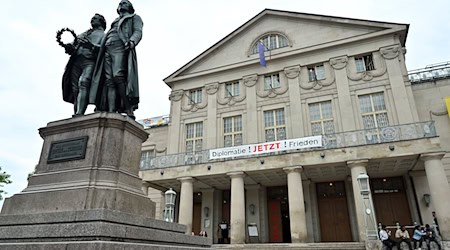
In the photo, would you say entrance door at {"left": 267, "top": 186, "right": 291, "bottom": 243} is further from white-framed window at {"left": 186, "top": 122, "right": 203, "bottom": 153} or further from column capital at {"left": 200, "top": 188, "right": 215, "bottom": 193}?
white-framed window at {"left": 186, "top": 122, "right": 203, "bottom": 153}

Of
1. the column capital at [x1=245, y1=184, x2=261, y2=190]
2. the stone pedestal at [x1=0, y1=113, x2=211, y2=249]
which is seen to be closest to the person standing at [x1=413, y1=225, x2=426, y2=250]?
the column capital at [x1=245, y1=184, x2=261, y2=190]

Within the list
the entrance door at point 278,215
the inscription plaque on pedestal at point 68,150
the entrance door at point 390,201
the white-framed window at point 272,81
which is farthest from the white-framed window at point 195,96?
the inscription plaque on pedestal at point 68,150

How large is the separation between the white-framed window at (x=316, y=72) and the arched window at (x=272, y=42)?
3.04 meters

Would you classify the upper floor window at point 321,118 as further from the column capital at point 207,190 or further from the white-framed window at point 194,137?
the white-framed window at point 194,137

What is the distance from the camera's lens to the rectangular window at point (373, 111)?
63.3ft

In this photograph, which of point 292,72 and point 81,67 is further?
point 292,72

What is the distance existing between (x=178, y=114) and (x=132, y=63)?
18.2 m

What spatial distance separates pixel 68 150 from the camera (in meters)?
5.70

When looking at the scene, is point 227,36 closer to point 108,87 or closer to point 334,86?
point 334,86

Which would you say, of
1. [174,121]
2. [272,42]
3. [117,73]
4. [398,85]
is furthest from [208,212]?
[117,73]

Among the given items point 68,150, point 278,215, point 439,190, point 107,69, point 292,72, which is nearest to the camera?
point 68,150

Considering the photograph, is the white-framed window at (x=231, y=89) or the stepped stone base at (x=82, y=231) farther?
the white-framed window at (x=231, y=89)

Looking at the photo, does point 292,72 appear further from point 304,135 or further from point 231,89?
point 304,135

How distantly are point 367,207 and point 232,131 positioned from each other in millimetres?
11223
